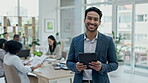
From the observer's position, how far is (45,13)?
26.4ft

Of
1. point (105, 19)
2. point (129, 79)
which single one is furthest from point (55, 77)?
point (105, 19)

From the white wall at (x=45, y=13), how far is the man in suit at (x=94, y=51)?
6.59 meters

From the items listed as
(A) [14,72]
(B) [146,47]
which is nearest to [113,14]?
(B) [146,47]

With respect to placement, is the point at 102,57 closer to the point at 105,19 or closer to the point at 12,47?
the point at 12,47

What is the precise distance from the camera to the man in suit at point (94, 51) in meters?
1.46

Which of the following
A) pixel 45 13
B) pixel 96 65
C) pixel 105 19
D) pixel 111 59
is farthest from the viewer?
pixel 45 13

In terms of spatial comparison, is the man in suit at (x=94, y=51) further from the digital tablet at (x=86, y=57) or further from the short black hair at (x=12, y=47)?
the short black hair at (x=12, y=47)

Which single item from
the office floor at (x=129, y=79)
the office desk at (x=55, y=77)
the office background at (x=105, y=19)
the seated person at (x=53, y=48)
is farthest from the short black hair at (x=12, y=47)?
the office background at (x=105, y=19)

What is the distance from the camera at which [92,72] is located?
150 centimetres

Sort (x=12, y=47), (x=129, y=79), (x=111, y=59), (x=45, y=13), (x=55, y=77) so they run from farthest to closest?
(x=45, y=13) < (x=129, y=79) < (x=12, y=47) < (x=55, y=77) < (x=111, y=59)

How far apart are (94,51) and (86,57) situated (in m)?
0.10

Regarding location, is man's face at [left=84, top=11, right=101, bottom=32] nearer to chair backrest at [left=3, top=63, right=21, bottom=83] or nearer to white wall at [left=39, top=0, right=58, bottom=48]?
chair backrest at [left=3, top=63, right=21, bottom=83]

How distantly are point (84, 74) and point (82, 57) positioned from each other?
162 millimetres

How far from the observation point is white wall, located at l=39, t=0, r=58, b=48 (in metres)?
7.95
